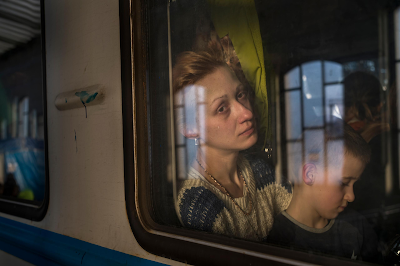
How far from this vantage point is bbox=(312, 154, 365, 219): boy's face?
774 mm

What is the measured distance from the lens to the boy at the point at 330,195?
29.5 inches

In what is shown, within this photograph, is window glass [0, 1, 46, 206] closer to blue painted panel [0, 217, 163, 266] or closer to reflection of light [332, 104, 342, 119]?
blue painted panel [0, 217, 163, 266]

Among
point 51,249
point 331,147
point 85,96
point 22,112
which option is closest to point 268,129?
point 331,147

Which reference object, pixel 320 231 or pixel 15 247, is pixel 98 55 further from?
pixel 15 247

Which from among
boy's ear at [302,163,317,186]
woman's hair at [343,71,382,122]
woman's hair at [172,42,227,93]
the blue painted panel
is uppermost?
woman's hair at [172,42,227,93]

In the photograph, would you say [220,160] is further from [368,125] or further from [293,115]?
[368,125]

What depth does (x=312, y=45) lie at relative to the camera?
2.68 feet

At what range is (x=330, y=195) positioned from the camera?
80 centimetres

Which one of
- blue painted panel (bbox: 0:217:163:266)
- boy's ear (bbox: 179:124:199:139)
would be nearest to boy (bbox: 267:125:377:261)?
boy's ear (bbox: 179:124:199:139)

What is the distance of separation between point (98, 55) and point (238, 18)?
2.13 ft

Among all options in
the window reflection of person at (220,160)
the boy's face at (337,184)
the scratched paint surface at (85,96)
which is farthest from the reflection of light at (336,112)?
the scratched paint surface at (85,96)

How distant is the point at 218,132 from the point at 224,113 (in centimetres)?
7

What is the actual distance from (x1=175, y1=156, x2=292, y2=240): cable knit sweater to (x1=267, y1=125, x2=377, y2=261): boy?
0.21 feet

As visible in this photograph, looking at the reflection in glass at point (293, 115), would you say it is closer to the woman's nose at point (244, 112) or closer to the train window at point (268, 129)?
the train window at point (268, 129)
